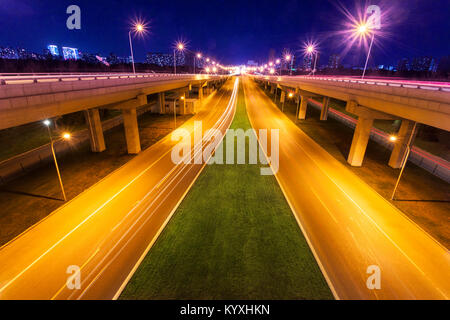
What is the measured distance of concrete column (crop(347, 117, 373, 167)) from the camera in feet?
80.7

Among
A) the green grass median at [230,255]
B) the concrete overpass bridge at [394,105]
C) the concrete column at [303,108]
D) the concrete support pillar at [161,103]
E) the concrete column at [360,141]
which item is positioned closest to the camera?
the green grass median at [230,255]

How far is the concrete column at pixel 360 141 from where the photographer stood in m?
24.6

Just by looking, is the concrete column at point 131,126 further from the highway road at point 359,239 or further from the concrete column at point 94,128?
the highway road at point 359,239

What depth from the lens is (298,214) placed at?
670 inches

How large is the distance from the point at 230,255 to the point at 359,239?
920cm

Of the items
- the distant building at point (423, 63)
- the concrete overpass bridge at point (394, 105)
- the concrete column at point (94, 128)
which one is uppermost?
the distant building at point (423, 63)

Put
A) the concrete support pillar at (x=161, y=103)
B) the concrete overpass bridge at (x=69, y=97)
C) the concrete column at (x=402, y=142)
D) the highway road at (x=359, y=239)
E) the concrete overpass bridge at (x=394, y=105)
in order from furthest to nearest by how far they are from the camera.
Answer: the concrete support pillar at (x=161, y=103) < the concrete column at (x=402, y=142) < the concrete overpass bridge at (x=394, y=105) < the concrete overpass bridge at (x=69, y=97) < the highway road at (x=359, y=239)

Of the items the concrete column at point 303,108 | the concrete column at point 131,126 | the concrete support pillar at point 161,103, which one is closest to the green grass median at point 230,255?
the concrete column at point 131,126

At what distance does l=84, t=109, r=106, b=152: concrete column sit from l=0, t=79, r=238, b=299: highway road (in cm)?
811

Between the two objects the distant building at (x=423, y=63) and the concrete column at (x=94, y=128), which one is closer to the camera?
the concrete column at (x=94, y=128)

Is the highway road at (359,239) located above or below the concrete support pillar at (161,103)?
below

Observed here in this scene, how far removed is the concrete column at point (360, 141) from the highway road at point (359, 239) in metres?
2.80
